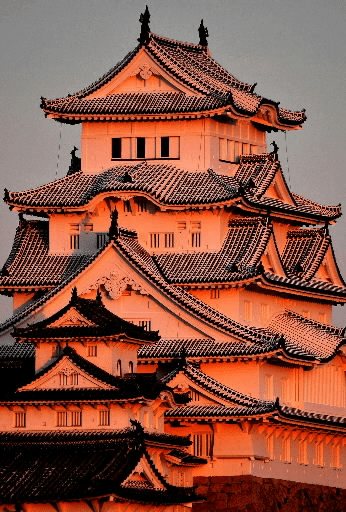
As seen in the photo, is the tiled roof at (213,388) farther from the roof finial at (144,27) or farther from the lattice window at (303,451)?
the roof finial at (144,27)

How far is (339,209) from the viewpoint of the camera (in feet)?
335

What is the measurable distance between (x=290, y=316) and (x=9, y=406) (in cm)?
1957

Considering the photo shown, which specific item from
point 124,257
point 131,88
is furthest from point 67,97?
point 124,257

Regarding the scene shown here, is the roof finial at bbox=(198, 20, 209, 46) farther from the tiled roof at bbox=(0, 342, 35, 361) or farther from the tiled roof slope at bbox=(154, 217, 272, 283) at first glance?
the tiled roof at bbox=(0, 342, 35, 361)

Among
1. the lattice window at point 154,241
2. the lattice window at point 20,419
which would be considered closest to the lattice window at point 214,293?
the lattice window at point 154,241

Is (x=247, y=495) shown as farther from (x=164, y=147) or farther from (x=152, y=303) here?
(x=164, y=147)

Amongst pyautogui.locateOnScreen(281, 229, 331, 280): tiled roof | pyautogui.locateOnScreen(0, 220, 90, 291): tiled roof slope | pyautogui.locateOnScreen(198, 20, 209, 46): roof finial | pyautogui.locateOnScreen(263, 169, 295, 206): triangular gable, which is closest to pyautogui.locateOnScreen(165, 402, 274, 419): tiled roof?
pyautogui.locateOnScreen(0, 220, 90, 291): tiled roof slope

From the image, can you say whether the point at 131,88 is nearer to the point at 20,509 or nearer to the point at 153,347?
the point at 153,347

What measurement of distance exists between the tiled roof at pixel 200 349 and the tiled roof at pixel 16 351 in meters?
4.92

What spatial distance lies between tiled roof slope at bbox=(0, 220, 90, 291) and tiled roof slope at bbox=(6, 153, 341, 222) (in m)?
1.97

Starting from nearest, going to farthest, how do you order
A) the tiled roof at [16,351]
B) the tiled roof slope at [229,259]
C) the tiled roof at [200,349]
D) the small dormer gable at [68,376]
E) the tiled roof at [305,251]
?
the small dormer gable at [68,376] → the tiled roof at [200,349] → the tiled roof at [16,351] → the tiled roof slope at [229,259] → the tiled roof at [305,251]

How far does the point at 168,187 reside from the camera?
95.2 m

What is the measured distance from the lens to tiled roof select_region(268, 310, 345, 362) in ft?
309

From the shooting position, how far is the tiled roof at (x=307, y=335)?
94.3 metres
